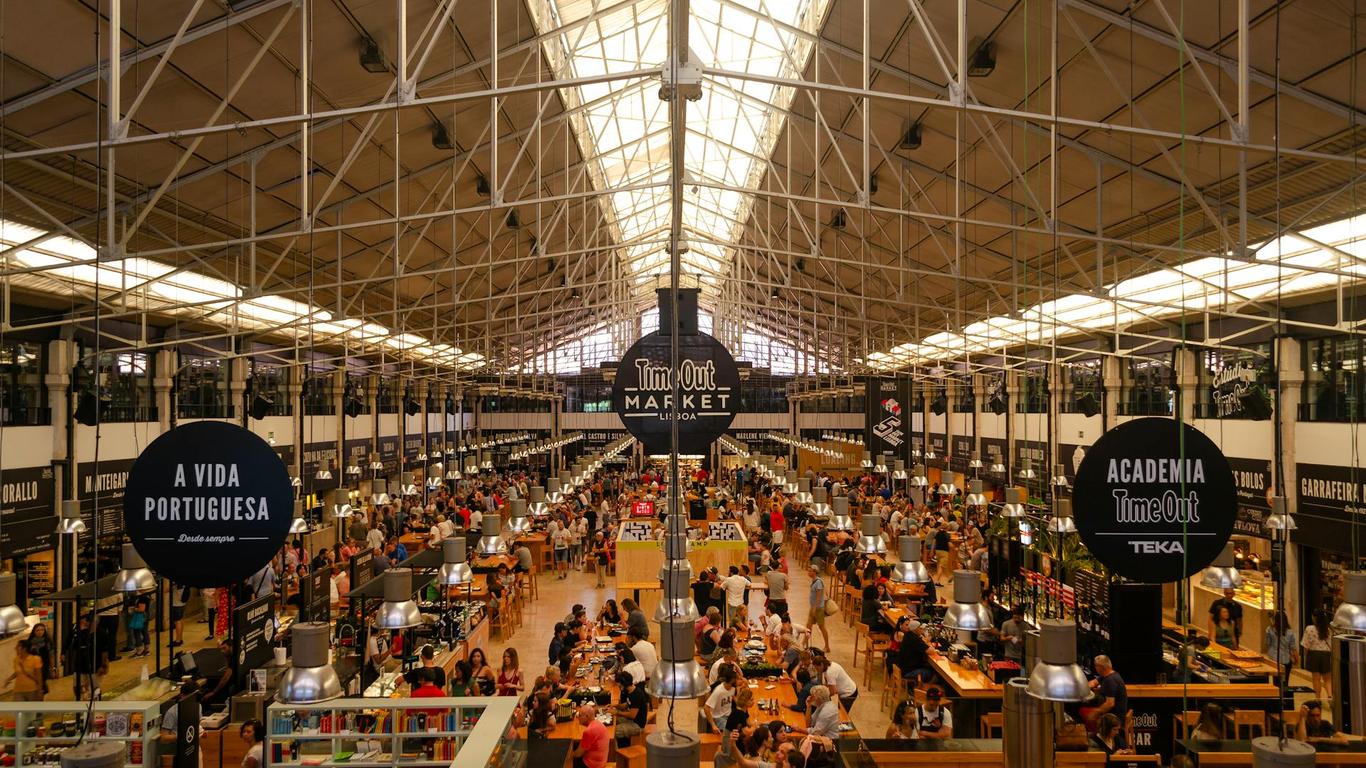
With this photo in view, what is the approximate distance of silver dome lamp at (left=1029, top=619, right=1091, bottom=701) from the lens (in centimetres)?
514

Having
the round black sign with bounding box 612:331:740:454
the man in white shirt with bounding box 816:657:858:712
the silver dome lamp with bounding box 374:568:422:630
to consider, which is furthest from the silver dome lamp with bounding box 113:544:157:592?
the man in white shirt with bounding box 816:657:858:712

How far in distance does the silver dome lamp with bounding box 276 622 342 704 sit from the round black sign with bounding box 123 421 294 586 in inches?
38.4

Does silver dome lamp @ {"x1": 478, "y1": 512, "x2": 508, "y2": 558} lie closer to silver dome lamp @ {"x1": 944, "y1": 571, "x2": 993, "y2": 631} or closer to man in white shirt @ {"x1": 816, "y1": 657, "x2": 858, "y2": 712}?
man in white shirt @ {"x1": 816, "y1": 657, "x2": 858, "y2": 712}

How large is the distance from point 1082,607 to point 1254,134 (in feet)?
18.3

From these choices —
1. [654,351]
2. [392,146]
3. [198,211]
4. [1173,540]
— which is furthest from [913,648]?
[198,211]

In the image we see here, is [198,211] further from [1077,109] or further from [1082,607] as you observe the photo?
[1082,607]

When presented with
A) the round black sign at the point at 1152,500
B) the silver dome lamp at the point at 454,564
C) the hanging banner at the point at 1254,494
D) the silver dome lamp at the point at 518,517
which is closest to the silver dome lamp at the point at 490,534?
the silver dome lamp at the point at 518,517

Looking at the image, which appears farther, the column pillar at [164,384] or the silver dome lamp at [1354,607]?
the column pillar at [164,384]

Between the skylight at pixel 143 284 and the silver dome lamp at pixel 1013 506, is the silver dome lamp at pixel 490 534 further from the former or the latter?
the silver dome lamp at pixel 1013 506

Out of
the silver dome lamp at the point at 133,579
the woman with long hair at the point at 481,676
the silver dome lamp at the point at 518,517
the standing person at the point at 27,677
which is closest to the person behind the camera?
the silver dome lamp at the point at 133,579

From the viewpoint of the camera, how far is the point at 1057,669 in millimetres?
5191

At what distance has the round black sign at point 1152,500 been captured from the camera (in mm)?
4605

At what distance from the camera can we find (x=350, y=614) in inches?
448

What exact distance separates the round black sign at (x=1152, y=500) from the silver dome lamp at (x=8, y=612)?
24.3ft
